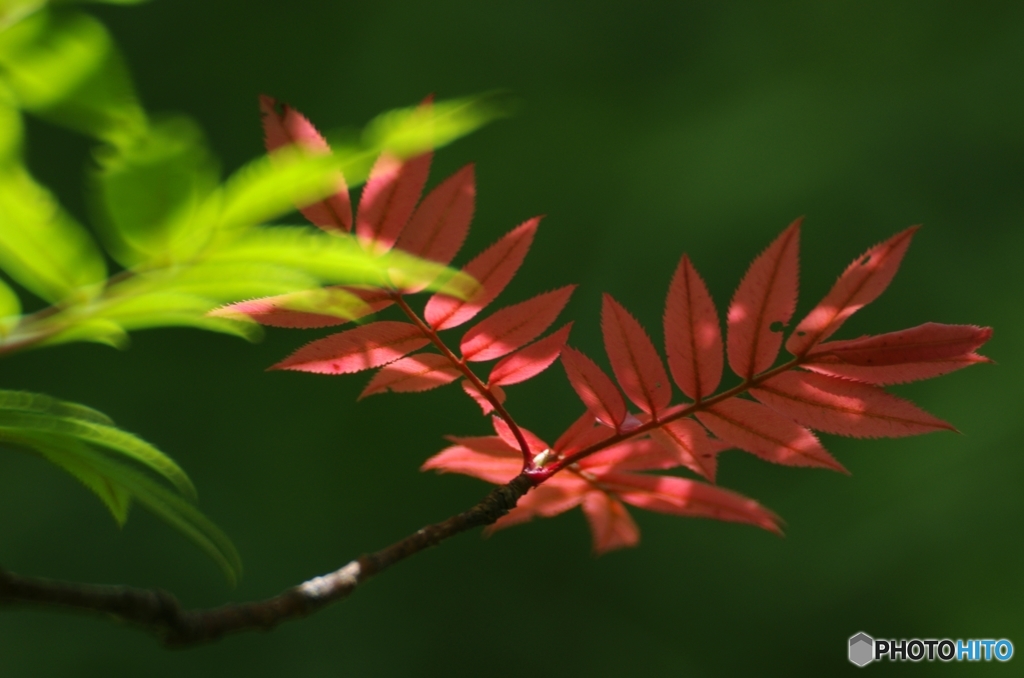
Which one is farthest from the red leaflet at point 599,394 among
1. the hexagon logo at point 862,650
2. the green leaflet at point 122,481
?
the hexagon logo at point 862,650

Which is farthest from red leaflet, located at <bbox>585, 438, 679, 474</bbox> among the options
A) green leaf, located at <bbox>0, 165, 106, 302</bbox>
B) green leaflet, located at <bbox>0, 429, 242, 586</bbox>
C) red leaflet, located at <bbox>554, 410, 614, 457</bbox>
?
green leaf, located at <bbox>0, 165, 106, 302</bbox>

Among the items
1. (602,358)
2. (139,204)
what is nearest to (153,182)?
(139,204)

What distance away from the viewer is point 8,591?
1.05 feet

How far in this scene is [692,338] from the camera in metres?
0.51

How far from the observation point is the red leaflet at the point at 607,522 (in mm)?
586

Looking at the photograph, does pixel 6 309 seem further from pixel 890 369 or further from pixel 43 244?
pixel 890 369

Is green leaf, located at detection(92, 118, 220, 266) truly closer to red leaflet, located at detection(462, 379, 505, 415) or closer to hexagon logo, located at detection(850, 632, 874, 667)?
red leaflet, located at detection(462, 379, 505, 415)

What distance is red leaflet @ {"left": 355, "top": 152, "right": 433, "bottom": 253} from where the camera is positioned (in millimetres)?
515

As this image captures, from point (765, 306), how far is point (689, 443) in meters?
0.09

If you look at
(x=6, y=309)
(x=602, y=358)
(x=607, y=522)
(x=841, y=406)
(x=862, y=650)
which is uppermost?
(x=6, y=309)

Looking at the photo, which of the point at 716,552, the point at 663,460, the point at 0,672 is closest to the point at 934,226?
the point at 716,552

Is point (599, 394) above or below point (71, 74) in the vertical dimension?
below

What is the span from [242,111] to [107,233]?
201cm

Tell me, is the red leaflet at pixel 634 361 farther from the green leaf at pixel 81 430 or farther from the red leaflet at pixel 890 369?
the green leaf at pixel 81 430
